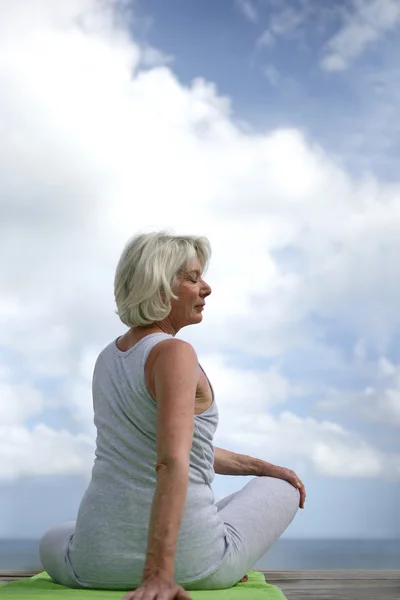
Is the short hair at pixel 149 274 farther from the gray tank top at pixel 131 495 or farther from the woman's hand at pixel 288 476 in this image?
the woman's hand at pixel 288 476

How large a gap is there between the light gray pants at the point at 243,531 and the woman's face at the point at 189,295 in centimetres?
56

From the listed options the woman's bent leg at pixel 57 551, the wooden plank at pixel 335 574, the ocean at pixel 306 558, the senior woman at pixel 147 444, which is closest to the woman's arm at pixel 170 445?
the senior woman at pixel 147 444

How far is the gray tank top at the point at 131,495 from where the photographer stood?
1925mm

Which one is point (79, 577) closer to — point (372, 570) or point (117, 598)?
point (117, 598)

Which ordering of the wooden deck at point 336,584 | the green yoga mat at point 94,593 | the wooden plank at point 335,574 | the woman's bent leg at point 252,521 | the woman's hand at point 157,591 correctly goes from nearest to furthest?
the woman's hand at point 157,591, the green yoga mat at point 94,593, the woman's bent leg at point 252,521, the wooden deck at point 336,584, the wooden plank at point 335,574

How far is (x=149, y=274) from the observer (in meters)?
2.01

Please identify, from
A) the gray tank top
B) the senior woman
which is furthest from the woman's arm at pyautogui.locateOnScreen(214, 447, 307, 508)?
the gray tank top

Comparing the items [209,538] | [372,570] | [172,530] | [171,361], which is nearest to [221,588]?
[209,538]

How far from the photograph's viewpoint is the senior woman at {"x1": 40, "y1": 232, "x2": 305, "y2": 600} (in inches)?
75.4

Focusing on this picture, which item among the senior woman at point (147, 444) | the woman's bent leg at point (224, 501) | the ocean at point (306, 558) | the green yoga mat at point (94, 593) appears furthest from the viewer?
the ocean at point (306, 558)

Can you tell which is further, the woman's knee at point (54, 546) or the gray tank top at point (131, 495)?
the woman's knee at point (54, 546)

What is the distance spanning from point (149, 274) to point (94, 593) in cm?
81

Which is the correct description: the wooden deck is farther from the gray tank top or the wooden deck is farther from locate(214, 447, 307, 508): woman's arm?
the gray tank top

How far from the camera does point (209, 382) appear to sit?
6.57 feet
